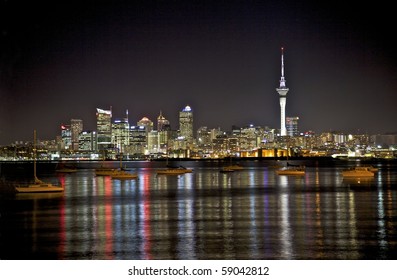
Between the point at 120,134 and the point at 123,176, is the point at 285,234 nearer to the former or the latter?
the point at 123,176

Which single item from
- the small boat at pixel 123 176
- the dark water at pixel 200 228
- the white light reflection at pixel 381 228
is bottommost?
the white light reflection at pixel 381 228

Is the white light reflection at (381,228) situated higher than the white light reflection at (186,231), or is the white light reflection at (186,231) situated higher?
the white light reflection at (186,231)

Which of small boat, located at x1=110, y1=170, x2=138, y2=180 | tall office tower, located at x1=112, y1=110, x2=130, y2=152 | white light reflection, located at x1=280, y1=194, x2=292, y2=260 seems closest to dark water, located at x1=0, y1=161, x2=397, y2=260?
white light reflection, located at x1=280, y1=194, x2=292, y2=260

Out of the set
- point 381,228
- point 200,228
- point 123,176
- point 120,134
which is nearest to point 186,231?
point 200,228

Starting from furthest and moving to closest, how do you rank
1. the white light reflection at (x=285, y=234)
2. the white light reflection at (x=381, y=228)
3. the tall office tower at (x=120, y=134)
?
the tall office tower at (x=120, y=134) < the white light reflection at (x=381, y=228) < the white light reflection at (x=285, y=234)

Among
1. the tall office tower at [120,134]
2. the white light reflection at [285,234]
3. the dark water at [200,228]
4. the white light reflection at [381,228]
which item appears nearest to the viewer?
the white light reflection at [285,234]

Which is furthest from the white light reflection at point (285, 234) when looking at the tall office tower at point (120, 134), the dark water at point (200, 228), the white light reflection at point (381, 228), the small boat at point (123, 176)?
the tall office tower at point (120, 134)

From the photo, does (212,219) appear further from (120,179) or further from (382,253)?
(120,179)

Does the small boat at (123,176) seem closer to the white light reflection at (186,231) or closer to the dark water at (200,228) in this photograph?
the dark water at (200,228)

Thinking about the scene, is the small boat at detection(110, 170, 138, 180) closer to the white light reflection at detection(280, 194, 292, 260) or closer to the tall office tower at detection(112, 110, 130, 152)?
the white light reflection at detection(280, 194, 292, 260)

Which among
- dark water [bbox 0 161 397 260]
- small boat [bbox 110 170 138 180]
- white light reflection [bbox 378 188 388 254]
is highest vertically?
small boat [bbox 110 170 138 180]

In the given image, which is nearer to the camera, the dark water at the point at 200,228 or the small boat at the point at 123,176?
the dark water at the point at 200,228

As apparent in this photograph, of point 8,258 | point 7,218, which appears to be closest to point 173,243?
point 8,258

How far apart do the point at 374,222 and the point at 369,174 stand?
107 feet
